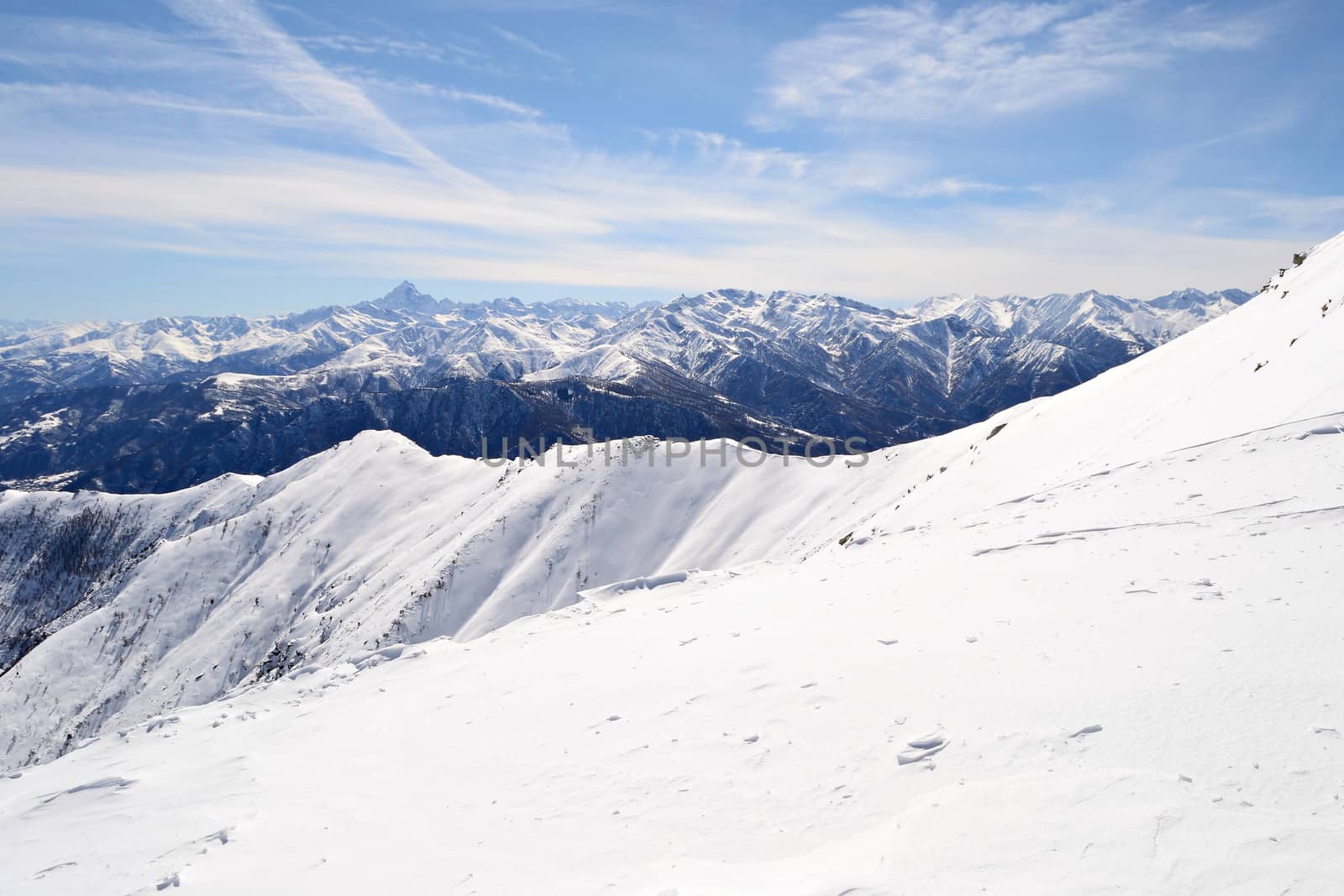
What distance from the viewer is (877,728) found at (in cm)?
984

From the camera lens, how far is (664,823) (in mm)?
9102

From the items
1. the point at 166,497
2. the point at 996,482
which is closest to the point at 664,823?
the point at 996,482

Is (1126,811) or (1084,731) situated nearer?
(1126,811)

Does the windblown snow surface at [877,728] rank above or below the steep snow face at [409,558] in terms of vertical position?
above

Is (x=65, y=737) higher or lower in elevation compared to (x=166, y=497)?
lower

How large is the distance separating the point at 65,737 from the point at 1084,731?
112m

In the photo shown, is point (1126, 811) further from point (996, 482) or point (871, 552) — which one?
point (996, 482)

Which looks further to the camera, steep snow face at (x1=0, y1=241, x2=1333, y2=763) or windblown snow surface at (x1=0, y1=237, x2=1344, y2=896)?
steep snow face at (x1=0, y1=241, x2=1333, y2=763)

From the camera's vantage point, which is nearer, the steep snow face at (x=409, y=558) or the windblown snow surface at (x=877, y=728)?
the windblown snow surface at (x=877, y=728)

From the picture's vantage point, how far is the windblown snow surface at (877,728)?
701 centimetres

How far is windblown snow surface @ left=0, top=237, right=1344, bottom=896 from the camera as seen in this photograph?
7008 millimetres

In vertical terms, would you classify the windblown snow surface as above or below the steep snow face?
above

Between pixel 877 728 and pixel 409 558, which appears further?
pixel 409 558

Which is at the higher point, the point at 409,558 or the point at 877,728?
the point at 877,728
